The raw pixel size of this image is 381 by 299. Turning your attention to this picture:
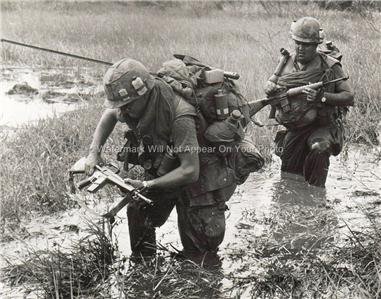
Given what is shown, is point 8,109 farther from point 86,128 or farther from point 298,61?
point 298,61

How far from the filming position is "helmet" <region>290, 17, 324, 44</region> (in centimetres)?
536

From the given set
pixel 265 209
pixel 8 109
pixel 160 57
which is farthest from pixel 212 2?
pixel 265 209

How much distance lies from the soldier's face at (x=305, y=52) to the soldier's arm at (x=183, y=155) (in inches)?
87.5

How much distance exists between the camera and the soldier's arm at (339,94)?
5414 millimetres

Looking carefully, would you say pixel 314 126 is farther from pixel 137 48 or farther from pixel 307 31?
pixel 137 48

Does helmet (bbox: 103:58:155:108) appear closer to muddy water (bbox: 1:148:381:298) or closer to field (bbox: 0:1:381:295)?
muddy water (bbox: 1:148:381:298)

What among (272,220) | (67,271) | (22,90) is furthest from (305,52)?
(22,90)

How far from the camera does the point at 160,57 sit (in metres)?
10.7

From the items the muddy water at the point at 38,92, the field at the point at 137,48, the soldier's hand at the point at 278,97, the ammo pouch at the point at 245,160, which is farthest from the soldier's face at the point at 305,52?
the muddy water at the point at 38,92

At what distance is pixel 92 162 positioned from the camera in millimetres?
4016

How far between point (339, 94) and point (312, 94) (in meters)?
0.27

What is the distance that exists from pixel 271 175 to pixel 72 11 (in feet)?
37.5

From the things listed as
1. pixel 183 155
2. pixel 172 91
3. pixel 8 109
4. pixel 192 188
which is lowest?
pixel 8 109

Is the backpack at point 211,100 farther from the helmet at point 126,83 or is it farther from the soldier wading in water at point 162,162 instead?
the helmet at point 126,83
